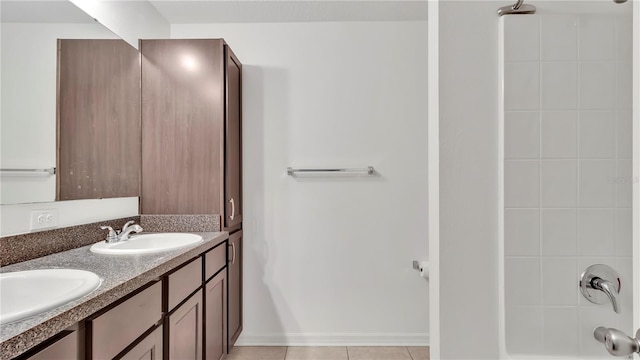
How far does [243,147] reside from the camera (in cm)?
256

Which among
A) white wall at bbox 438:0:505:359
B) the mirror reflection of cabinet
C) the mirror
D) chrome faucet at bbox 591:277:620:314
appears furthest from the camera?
the mirror reflection of cabinet

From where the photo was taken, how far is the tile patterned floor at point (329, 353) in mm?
2379

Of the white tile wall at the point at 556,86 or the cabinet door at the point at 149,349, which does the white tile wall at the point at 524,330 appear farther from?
the cabinet door at the point at 149,349

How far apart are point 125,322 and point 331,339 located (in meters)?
1.73

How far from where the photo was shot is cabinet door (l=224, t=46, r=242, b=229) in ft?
7.21

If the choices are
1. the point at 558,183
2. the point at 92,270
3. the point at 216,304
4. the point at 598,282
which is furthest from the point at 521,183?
the point at 216,304

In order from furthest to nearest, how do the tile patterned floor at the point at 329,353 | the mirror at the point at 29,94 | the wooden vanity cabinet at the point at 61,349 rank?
the tile patterned floor at the point at 329,353 < the mirror at the point at 29,94 < the wooden vanity cabinet at the point at 61,349

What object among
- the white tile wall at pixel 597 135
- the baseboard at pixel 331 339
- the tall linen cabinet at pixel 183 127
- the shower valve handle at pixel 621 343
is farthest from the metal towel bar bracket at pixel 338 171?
the shower valve handle at pixel 621 343

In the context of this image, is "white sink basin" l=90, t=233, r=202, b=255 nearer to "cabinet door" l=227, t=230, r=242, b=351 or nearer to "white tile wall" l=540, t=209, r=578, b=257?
"cabinet door" l=227, t=230, r=242, b=351

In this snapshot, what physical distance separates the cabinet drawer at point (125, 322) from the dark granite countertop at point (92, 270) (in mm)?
50

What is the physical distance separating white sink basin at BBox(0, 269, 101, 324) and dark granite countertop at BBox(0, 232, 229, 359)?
49mm

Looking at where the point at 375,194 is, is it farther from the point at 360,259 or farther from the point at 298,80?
the point at 298,80

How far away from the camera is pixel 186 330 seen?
1.61m

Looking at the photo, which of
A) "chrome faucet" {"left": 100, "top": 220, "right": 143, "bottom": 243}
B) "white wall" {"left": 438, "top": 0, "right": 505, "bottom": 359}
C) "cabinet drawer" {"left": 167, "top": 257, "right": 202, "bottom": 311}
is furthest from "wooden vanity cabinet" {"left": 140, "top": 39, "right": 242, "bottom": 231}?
"white wall" {"left": 438, "top": 0, "right": 505, "bottom": 359}
